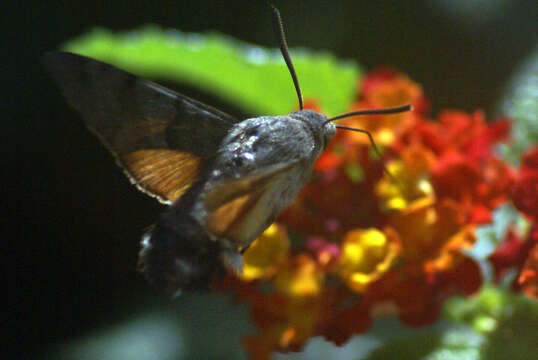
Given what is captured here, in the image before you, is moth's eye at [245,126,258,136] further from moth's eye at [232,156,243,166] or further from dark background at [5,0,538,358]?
dark background at [5,0,538,358]

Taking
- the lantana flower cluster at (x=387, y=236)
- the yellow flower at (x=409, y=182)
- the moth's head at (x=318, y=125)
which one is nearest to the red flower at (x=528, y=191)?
the lantana flower cluster at (x=387, y=236)

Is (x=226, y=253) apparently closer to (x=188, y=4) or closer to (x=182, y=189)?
(x=182, y=189)

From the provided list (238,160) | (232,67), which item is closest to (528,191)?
(238,160)

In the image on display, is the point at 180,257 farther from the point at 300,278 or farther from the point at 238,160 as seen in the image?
the point at 300,278

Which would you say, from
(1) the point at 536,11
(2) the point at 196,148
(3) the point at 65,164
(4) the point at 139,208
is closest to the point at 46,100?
(3) the point at 65,164

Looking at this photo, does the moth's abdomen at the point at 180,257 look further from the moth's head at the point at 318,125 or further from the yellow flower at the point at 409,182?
the yellow flower at the point at 409,182

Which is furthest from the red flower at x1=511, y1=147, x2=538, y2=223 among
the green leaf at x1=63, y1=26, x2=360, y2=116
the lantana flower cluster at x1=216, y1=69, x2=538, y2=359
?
the green leaf at x1=63, y1=26, x2=360, y2=116
